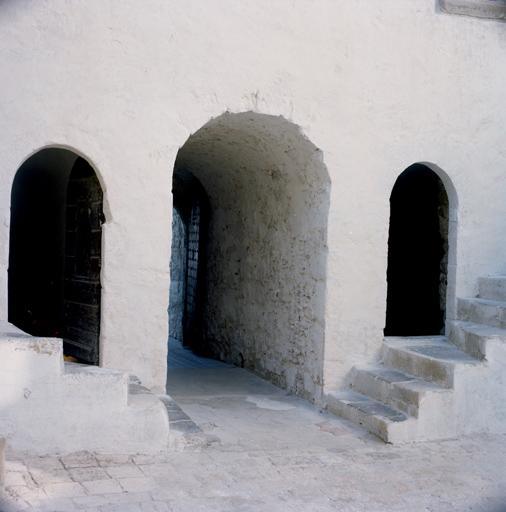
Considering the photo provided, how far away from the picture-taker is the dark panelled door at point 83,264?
5.64 metres

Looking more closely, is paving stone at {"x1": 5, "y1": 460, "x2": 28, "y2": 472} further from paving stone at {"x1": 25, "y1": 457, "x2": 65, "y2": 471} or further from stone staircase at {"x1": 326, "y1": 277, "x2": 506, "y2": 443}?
stone staircase at {"x1": 326, "y1": 277, "x2": 506, "y2": 443}

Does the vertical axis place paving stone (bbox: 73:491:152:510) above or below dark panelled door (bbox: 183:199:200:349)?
below

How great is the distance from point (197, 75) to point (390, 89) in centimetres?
186

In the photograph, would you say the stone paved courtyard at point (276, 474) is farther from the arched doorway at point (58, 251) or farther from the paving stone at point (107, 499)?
the arched doorway at point (58, 251)

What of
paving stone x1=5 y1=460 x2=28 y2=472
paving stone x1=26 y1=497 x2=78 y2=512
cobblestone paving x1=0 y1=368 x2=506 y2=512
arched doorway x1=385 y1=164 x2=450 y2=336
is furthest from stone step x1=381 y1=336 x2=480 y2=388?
paving stone x1=5 y1=460 x2=28 y2=472

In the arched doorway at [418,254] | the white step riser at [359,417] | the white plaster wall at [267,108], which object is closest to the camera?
the white plaster wall at [267,108]

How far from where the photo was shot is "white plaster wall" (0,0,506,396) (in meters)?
5.05

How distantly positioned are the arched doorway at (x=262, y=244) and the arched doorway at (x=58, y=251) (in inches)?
53.5

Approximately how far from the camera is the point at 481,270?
21.4 feet

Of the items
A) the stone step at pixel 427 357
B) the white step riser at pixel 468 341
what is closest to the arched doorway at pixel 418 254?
the white step riser at pixel 468 341

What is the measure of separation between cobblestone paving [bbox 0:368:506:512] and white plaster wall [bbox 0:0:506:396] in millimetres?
913

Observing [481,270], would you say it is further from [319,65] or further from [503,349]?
[319,65]

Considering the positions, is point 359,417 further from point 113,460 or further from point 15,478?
point 15,478

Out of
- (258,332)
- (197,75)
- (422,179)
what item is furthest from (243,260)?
(197,75)
